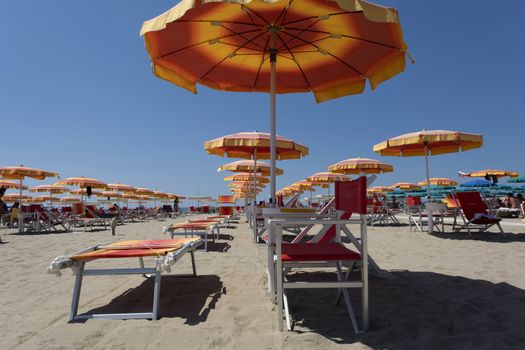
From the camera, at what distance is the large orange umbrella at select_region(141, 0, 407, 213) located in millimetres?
3066

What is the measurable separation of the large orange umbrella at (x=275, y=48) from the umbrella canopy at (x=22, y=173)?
9.51 meters

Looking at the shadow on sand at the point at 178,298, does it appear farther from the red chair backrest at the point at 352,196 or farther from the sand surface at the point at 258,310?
the red chair backrest at the point at 352,196

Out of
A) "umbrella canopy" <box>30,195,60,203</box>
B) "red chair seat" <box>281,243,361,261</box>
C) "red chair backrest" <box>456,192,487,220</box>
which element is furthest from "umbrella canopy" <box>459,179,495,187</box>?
"umbrella canopy" <box>30,195,60,203</box>

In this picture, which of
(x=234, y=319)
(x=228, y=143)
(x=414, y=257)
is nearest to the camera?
(x=234, y=319)

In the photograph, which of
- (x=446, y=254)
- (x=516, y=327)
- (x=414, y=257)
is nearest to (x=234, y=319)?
Answer: (x=516, y=327)

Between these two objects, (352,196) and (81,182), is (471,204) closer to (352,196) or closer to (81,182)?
(352,196)

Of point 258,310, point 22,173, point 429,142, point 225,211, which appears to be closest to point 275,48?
point 258,310

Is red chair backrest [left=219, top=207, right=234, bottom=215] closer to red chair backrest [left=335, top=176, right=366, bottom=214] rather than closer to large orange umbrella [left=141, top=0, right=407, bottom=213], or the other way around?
large orange umbrella [left=141, top=0, right=407, bottom=213]

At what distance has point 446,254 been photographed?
467cm

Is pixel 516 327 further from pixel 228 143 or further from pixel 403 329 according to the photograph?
pixel 228 143

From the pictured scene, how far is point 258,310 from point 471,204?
244 inches

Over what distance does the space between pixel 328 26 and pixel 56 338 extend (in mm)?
3413

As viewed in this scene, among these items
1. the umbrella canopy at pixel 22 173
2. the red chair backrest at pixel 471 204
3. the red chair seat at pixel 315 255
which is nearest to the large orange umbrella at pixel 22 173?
the umbrella canopy at pixel 22 173

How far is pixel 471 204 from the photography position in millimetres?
6832
